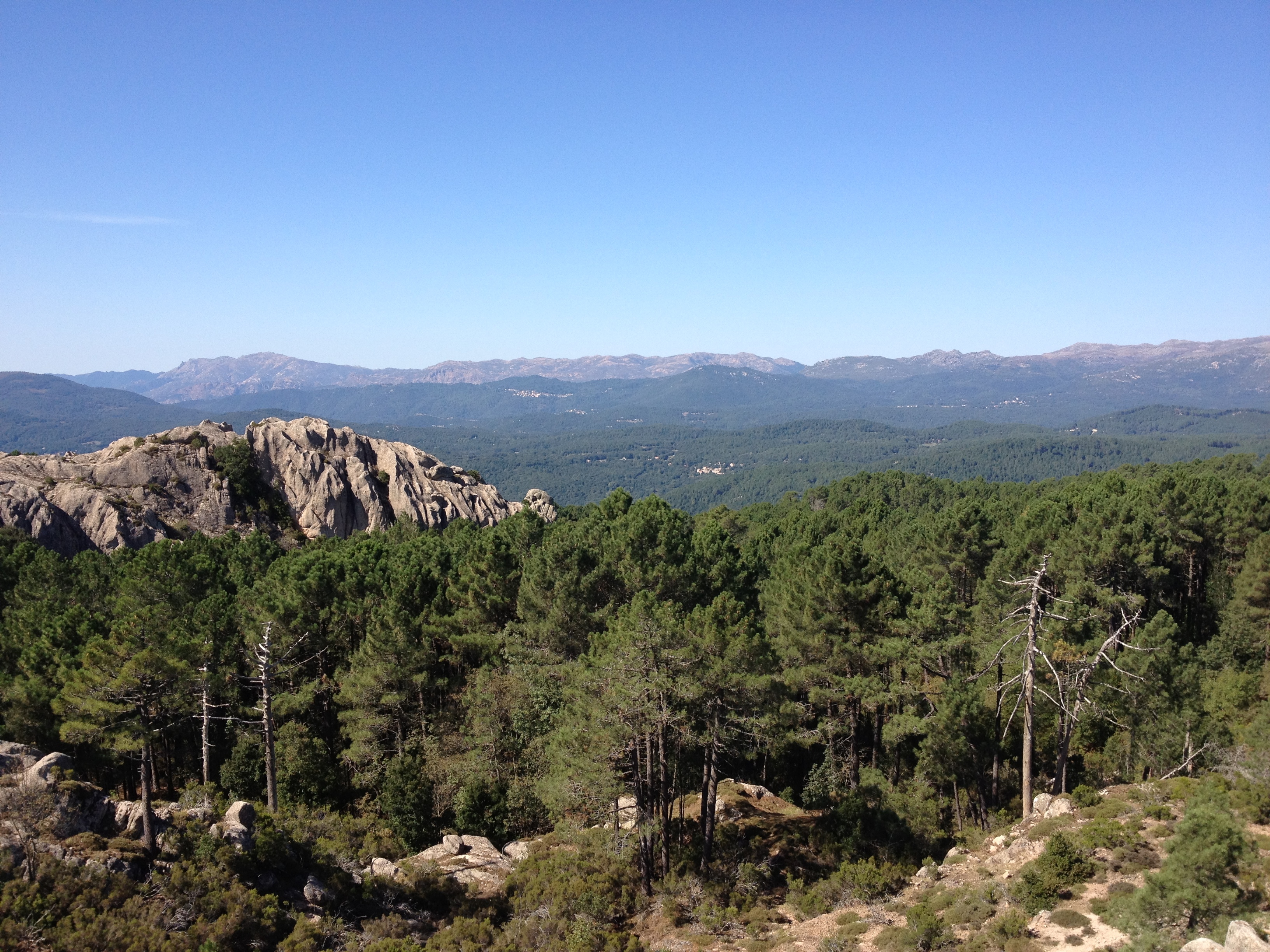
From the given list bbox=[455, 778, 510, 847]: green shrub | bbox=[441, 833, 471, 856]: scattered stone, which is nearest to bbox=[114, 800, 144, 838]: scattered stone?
bbox=[441, 833, 471, 856]: scattered stone

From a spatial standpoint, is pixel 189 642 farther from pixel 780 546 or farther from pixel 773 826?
pixel 780 546

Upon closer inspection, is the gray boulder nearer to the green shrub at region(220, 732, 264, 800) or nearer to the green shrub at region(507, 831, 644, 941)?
the green shrub at region(507, 831, 644, 941)

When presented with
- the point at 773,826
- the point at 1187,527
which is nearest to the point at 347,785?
the point at 773,826

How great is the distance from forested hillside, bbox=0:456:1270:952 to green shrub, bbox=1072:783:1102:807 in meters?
0.14

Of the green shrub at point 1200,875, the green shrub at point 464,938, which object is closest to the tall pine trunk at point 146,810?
the green shrub at point 464,938

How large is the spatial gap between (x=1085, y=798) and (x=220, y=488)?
274 ft

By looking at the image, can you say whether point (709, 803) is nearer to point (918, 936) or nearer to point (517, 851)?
point (517, 851)

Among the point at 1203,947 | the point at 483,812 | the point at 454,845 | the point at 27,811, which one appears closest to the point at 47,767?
the point at 27,811

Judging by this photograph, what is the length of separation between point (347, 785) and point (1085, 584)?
3202cm

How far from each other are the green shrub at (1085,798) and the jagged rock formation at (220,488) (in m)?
49.3

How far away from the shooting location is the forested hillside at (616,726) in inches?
655

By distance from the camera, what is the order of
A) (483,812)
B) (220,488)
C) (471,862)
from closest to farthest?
(471,862), (483,812), (220,488)

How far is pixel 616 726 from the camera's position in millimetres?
19406

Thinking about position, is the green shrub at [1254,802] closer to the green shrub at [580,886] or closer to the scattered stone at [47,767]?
the green shrub at [580,886]
